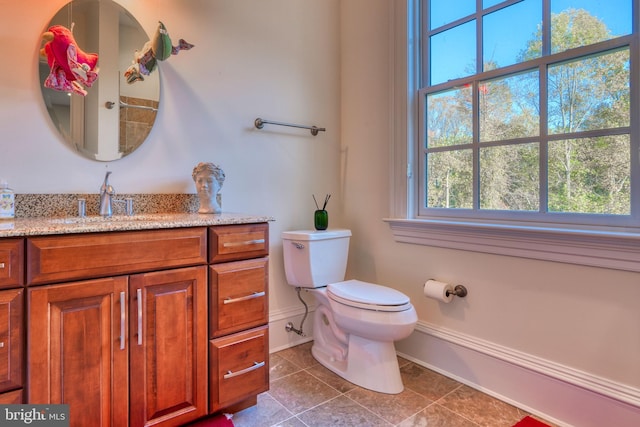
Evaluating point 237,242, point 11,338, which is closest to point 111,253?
point 11,338

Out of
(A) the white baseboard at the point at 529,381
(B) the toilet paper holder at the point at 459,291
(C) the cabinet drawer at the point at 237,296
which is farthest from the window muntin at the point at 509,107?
(C) the cabinet drawer at the point at 237,296

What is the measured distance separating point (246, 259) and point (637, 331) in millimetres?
1535

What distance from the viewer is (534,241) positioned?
159 centimetres

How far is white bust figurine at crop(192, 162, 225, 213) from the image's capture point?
1708mm

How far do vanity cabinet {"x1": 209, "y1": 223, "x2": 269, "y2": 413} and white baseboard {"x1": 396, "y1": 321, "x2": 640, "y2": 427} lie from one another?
97cm

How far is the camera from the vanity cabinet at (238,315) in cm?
143

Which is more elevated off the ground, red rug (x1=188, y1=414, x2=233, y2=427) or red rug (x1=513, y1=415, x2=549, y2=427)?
Result: red rug (x1=188, y1=414, x2=233, y2=427)

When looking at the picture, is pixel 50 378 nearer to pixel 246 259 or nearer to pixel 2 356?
pixel 2 356

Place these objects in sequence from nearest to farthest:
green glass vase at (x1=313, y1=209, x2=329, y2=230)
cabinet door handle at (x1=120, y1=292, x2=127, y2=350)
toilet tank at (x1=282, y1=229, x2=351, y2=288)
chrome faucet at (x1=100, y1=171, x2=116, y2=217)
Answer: cabinet door handle at (x1=120, y1=292, x2=127, y2=350) → chrome faucet at (x1=100, y1=171, x2=116, y2=217) → toilet tank at (x1=282, y1=229, x2=351, y2=288) → green glass vase at (x1=313, y1=209, x2=329, y2=230)

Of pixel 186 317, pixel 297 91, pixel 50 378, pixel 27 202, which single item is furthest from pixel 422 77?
pixel 50 378

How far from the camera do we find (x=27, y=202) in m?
1.45

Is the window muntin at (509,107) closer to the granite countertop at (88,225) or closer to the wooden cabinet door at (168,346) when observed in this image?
the granite countertop at (88,225)

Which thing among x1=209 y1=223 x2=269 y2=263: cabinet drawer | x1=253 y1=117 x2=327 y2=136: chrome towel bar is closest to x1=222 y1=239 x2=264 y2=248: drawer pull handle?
x1=209 y1=223 x2=269 y2=263: cabinet drawer

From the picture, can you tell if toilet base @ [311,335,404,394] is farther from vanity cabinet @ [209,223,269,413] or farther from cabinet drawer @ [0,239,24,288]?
cabinet drawer @ [0,239,24,288]
